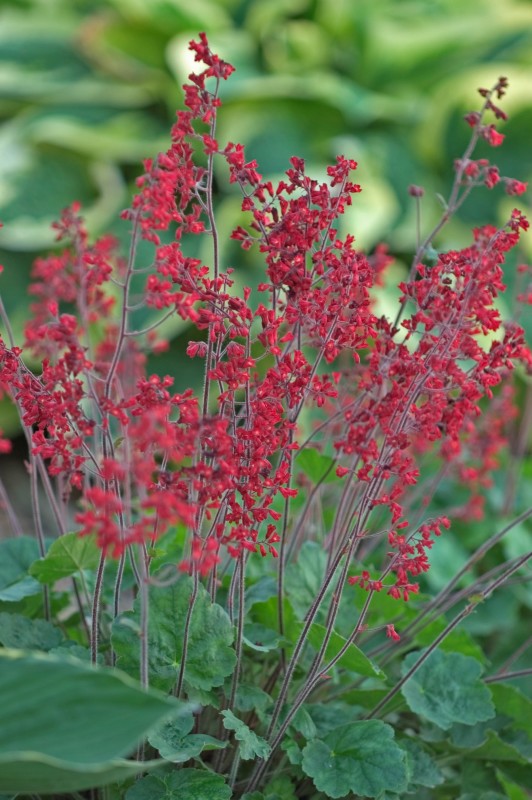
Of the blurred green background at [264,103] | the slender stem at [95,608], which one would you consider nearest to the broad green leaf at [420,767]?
the slender stem at [95,608]

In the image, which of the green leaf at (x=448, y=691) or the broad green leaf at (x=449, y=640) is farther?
the broad green leaf at (x=449, y=640)

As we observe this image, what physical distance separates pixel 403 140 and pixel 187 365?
1124 millimetres

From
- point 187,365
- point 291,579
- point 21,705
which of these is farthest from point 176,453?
point 187,365

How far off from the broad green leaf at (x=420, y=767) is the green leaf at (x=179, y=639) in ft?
0.85

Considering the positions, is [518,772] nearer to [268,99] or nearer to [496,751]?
[496,751]

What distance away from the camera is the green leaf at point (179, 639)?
943mm

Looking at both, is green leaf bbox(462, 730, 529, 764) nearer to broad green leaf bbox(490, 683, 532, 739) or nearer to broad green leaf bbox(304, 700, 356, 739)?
broad green leaf bbox(490, 683, 532, 739)

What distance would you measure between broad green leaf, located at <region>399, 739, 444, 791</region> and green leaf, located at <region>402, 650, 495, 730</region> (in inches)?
1.7

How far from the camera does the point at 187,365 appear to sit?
3006 mm

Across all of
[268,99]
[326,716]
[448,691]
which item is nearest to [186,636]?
[326,716]

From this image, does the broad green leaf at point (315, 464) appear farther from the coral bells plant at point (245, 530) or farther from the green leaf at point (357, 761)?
the green leaf at point (357, 761)

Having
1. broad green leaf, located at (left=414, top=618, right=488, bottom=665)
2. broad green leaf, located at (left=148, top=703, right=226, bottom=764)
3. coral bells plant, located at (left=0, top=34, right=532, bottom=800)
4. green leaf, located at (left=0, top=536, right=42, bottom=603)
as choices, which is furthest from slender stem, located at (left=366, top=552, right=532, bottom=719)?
green leaf, located at (left=0, top=536, right=42, bottom=603)

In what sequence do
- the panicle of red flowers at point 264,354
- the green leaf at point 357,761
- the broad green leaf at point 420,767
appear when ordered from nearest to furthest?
1. the panicle of red flowers at point 264,354
2. the green leaf at point 357,761
3. the broad green leaf at point 420,767

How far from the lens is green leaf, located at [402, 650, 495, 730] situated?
3.58 feet
